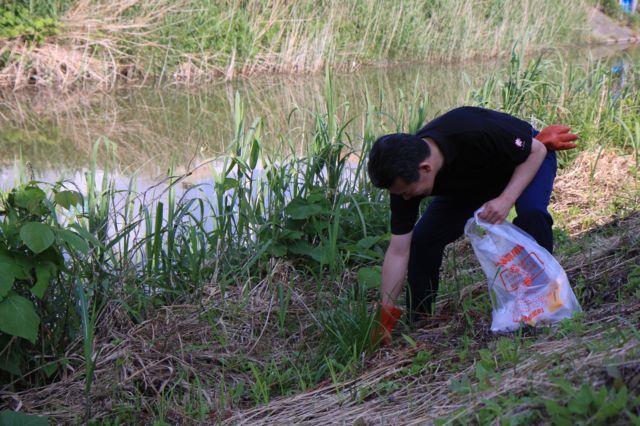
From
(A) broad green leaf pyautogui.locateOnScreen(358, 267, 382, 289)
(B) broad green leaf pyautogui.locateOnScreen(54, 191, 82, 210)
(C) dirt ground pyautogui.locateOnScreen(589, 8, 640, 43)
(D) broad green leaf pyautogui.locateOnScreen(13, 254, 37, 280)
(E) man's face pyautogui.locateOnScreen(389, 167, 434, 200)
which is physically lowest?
(A) broad green leaf pyautogui.locateOnScreen(358, 267, 382, 289)

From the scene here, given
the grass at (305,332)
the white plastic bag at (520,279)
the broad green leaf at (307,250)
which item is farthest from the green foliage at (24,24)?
the white plastic bag at (520,279)

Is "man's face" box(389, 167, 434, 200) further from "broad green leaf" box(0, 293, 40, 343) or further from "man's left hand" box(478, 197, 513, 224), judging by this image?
"broad green leaf" box(0, 293, 40, 343)

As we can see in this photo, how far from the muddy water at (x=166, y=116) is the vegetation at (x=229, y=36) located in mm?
415

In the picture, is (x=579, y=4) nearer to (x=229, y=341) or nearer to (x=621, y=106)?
(x=621, y=106)

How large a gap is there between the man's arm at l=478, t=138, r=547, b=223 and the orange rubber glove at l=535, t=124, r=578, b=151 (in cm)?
15

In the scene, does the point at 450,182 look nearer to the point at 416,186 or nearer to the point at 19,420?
the point at 416,186

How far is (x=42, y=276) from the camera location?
9.15 ft

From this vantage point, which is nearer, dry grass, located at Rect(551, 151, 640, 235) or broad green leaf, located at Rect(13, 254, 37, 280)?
broad green leaf, located at Rect(13, 254, 37, 280)

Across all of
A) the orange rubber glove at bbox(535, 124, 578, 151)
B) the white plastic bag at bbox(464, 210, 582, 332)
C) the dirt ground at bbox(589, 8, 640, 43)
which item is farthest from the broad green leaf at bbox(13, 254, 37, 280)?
the dirt ground at bbox(589, 8, 640, 43)

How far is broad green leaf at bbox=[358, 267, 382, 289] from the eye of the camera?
11.5 ft

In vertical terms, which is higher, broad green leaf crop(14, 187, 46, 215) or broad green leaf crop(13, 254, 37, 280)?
broad green leaf crop(14, 187, 46, 215)

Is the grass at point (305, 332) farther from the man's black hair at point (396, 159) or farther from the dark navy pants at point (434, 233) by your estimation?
the man's black hair at point (396, 159)

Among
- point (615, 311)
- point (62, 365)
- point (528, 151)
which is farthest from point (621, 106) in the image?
point (62, 365)

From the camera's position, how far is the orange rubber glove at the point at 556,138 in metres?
3.15
